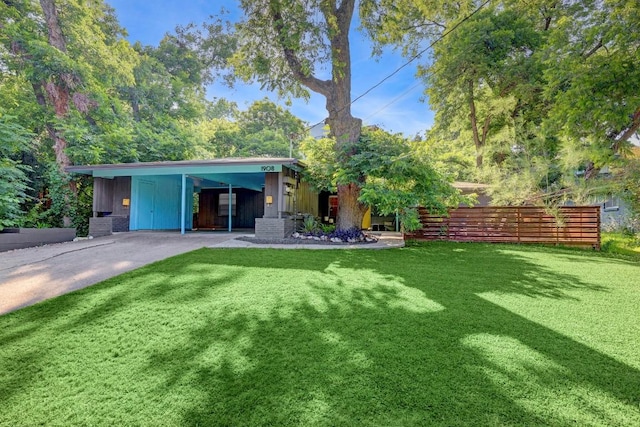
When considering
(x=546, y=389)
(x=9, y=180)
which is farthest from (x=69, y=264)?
(x=546, y=389)

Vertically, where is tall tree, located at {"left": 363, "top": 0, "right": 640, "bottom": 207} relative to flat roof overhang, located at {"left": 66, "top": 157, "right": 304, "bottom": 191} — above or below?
above

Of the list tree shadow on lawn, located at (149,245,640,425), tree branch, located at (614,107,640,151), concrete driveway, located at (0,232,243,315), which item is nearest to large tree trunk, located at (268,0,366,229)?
concrete driveway, located at (0,232,243,315)

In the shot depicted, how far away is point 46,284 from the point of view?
15.3 feet

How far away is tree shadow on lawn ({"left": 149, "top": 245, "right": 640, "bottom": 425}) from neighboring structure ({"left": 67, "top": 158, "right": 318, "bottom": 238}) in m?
6.46

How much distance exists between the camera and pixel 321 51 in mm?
11375

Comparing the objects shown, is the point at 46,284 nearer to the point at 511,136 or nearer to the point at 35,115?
the point at 35,115

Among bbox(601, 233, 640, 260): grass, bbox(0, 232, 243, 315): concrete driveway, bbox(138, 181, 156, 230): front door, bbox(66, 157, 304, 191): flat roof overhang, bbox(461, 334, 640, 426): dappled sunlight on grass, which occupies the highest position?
bbox(66, 157, 304, 191): flat roof overhang

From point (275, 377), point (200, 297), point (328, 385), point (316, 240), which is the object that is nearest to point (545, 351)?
point (328, 385)

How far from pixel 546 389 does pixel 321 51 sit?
12.0 m

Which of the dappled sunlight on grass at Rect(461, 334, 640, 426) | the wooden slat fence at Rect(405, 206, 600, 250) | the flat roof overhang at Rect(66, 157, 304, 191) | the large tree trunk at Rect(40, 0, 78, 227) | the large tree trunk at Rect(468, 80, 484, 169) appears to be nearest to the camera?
the dappled sunlight on grass at Rect(461, 334, 640, 426)

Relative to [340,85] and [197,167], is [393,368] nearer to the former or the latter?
[197,167]

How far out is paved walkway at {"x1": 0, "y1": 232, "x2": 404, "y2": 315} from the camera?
4359 mm

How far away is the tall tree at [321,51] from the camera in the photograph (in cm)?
1055

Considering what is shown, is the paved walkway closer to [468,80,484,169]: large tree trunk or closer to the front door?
the front door
